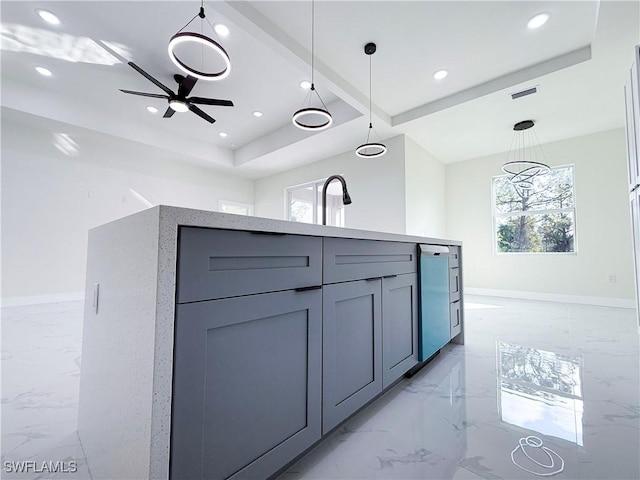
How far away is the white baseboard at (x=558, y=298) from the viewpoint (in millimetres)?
4426

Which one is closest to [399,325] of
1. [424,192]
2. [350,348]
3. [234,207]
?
[350,348]

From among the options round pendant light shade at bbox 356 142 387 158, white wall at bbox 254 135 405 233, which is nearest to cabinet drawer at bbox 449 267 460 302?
round pendant light shade at bbox 356 142 387 158

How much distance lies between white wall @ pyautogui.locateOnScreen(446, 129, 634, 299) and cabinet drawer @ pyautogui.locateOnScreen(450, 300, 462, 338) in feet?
12.9

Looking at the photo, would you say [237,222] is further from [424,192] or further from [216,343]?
[424,192]

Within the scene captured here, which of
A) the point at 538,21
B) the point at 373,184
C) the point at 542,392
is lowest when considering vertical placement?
the point at 542,392

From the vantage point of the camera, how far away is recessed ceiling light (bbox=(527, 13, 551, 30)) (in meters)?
2.71

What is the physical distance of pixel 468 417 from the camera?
1.37 m

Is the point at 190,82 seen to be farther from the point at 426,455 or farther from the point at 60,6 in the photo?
the point at 426,455

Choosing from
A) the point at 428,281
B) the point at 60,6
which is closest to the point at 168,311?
the point at 428,281

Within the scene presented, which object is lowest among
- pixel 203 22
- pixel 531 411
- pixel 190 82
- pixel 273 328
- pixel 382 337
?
pixel 531 411

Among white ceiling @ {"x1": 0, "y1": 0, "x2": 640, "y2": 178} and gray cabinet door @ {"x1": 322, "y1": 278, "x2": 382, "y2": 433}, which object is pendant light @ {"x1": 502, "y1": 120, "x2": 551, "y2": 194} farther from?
gray cabinet door @ {"x1": 322, "y1": 278, "x2": 382, "y2": 433}

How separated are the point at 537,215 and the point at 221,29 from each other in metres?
5.94

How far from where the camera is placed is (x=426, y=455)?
1.10m

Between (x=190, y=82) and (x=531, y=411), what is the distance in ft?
13.8
